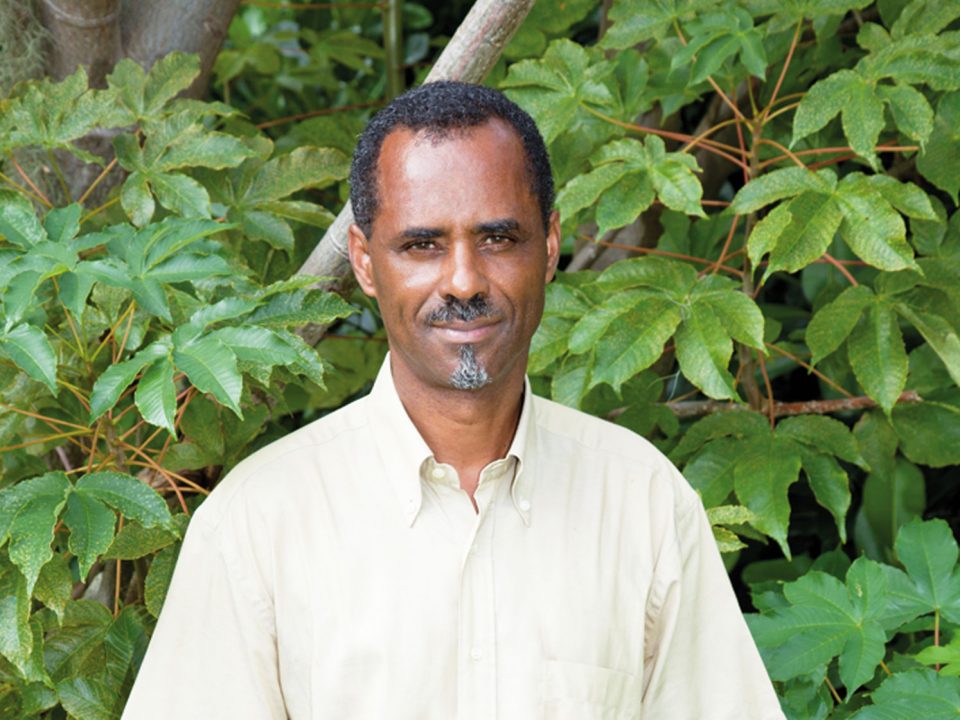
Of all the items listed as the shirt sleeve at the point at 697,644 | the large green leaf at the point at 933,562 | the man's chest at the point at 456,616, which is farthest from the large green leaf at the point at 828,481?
the man's chest at the point at 456,616

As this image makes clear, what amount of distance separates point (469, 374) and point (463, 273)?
0.34 feet

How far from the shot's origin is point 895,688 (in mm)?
1728

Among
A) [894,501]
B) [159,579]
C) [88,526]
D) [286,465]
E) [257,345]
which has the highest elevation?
[257,345]

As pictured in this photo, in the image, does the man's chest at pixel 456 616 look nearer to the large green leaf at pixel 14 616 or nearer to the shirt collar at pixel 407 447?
the shirt collar at pixel 407 447

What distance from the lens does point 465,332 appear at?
4.41ft

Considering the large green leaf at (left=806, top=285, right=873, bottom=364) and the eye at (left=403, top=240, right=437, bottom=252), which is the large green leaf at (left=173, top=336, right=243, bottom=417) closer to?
the eye at (left=403, top=240, right=437, bottom=252)

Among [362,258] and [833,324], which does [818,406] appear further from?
[362,258]

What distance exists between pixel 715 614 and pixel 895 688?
15.3 inches

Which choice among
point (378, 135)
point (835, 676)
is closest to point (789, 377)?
point (835, 676)

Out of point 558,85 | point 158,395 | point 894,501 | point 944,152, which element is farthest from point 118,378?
point 894,501

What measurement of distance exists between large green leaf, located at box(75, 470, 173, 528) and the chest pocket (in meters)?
0.46

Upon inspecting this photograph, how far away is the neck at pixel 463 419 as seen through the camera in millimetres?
1423

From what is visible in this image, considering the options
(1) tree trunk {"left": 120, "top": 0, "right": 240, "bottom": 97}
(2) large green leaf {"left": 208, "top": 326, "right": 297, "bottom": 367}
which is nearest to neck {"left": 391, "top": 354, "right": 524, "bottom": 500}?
(2) large green leaf {"left": 208, "top": 326, "right": 297, "bottom": 367}

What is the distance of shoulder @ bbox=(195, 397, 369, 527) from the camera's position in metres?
1.37
